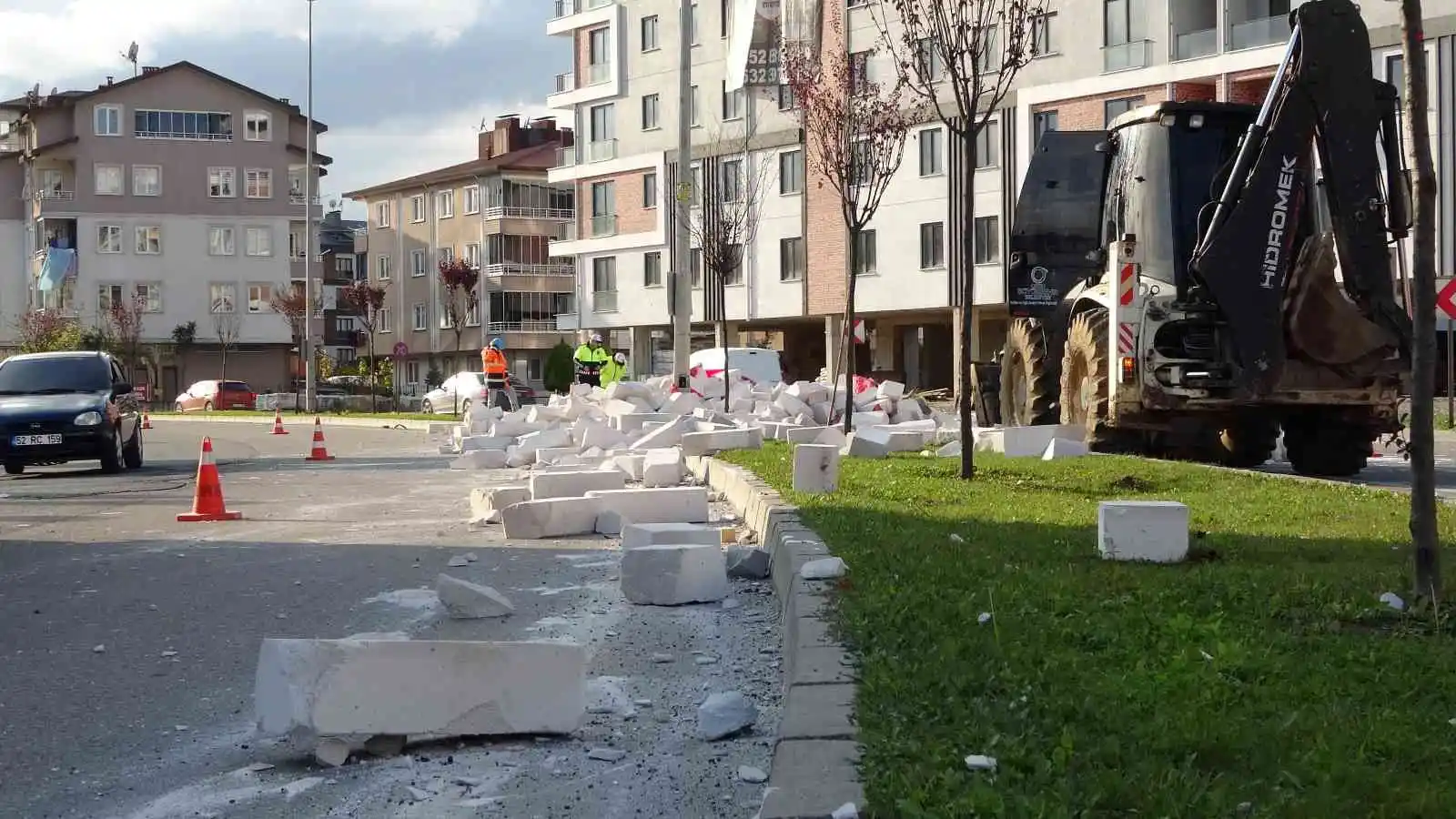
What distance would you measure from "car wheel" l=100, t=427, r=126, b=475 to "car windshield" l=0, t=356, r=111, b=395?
0.75 metres

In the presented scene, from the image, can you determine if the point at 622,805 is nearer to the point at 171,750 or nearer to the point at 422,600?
the point at 171,750

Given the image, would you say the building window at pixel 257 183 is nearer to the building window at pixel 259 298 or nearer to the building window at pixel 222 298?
the building window at pixel 259 298

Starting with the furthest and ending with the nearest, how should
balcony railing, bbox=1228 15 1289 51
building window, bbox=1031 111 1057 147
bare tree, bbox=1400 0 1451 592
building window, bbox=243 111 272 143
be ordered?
building window, bbox=243 111 272 143 → building window, bbox=1031 111 1057 147 → balcony railing, bbox=1228 15 1289 51 → bare tree, bbox=1400 0 1451 592

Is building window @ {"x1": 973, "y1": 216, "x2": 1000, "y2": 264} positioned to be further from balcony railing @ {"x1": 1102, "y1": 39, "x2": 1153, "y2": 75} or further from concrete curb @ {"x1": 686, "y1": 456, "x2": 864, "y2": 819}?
concrete curb @ {"x1": 686, "y1": 456, "x2": 864, "y2": 819}

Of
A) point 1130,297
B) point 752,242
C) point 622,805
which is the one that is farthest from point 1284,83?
point 752,242

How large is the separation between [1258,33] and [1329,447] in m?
27.9

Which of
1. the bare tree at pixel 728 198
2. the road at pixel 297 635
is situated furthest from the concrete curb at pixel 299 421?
the road at pixel 297 635

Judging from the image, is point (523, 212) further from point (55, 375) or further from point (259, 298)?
point (55, 375)

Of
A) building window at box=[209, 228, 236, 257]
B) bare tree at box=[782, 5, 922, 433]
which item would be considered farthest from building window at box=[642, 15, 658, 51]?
bare tree at box=[782, 5, 922, 433]

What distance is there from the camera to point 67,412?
68.9 feet

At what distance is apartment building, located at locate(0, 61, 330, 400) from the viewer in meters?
85.1

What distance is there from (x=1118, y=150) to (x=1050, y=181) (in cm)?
191

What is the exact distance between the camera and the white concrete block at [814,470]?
12.8 meters

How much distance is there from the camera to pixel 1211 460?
57.3 ft
